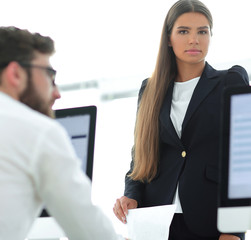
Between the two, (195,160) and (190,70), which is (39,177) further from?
(190,70)

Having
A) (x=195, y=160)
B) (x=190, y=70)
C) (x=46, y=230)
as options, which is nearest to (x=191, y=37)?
(x=190, y=70)

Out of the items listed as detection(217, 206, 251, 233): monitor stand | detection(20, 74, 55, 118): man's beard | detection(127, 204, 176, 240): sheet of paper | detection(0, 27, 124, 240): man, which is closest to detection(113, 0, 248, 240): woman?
detection(127, 204, 176, 240): sheet of paper

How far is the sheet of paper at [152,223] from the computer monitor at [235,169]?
1.12ft

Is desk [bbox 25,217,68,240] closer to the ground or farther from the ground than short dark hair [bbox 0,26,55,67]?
closer to the ground

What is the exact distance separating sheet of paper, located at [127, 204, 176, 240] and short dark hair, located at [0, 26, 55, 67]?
2.49ft

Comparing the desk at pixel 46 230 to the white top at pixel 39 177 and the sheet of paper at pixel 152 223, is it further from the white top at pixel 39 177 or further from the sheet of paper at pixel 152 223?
the white top at pixel 39 177

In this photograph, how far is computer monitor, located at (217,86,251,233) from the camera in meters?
1.74

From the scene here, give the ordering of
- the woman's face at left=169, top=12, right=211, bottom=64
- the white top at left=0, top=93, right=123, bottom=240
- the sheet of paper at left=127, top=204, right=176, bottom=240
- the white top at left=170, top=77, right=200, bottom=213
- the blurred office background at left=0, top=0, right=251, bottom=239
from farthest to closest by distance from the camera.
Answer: the blurred office background at left=0, top=0, right=251, bottom=239 < the woman's face at left=169, top=12, right=211, bottom=64 < the white top at left=170, top=77, right=200, bottom=213 < the sheet of paper at left=127, top=204, right=176, bottom=240 < the white top at left=0, top=93, right=123, bottom=240

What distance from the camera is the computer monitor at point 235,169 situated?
1.74 m

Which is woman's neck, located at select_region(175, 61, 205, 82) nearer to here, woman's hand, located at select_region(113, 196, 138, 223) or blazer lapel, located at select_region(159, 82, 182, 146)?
blazer lapel, located at select_region(159, 82, 182, 146)

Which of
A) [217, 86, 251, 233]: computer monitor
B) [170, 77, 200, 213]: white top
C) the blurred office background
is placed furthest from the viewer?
the blurred office background

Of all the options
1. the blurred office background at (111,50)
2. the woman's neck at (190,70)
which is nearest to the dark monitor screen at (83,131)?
the woman's neck at (190,70)

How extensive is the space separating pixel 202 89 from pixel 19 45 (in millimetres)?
1031

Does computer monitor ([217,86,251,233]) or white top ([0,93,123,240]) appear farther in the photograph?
computer monitor ([217,86,251,233])
